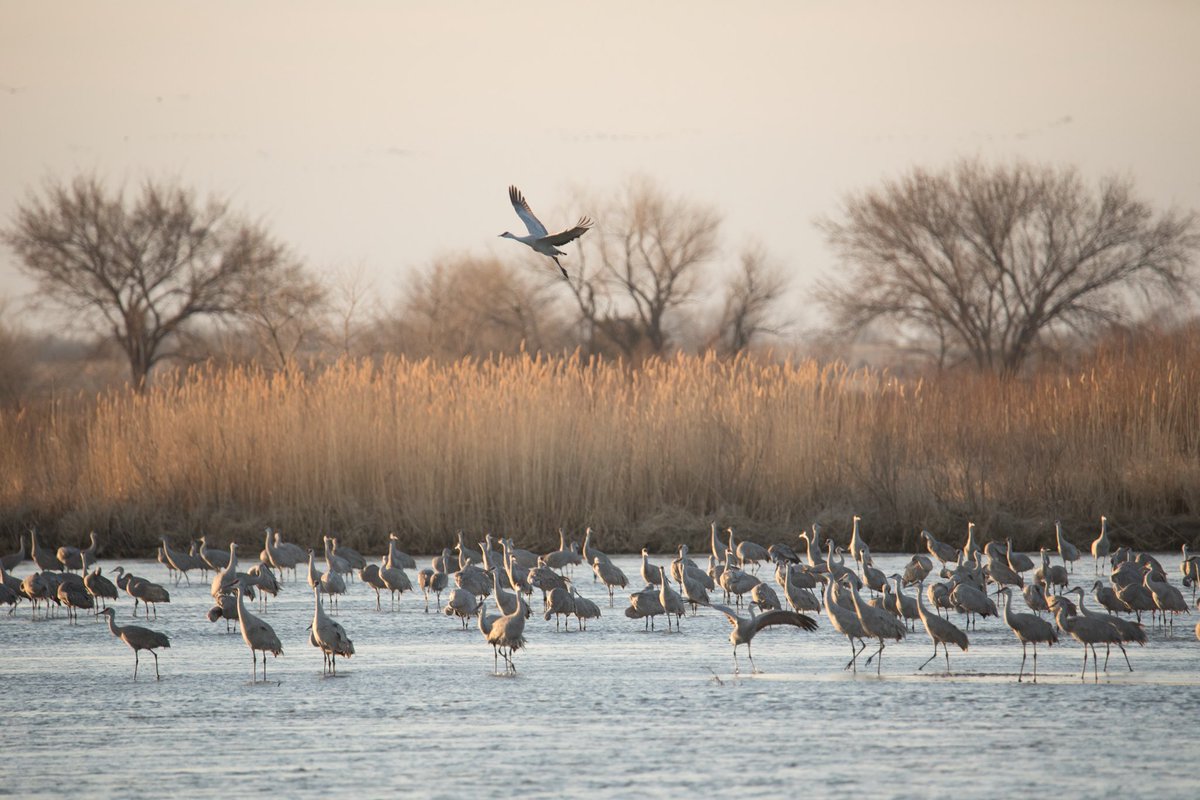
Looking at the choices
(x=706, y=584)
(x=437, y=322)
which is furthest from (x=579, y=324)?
(x=706, y=584)

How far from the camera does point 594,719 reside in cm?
795

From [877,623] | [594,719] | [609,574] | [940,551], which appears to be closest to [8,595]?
[609,574]

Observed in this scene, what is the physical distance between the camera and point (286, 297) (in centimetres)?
4306

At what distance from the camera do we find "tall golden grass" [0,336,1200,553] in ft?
55.6

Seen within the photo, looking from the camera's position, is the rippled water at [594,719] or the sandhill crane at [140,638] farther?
the sandhill crane at [140,638]

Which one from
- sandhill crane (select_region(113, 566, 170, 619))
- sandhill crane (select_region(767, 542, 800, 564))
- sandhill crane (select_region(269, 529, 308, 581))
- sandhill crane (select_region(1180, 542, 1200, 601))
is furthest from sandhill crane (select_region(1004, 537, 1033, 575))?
sandhill crane (select_region(113, 566, 170, 619))

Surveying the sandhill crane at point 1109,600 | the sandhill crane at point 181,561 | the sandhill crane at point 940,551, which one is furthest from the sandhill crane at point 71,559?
the sandhill crane at point 1109,600

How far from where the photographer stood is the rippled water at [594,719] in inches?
262

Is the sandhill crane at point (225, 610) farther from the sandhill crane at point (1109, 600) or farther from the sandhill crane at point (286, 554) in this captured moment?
the sandhill crane at point (1109, 600)

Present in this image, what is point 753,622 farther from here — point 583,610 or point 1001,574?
point 1001,574

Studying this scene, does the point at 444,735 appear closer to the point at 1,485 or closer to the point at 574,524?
the point at 574,524

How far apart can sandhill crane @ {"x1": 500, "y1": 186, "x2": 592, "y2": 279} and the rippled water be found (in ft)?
9.76

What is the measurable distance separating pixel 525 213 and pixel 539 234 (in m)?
0.28

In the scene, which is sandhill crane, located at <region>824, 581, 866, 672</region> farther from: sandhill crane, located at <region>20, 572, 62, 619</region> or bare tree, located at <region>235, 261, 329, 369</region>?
bare tree, located at <region>235, 261, 329, 369</region>
